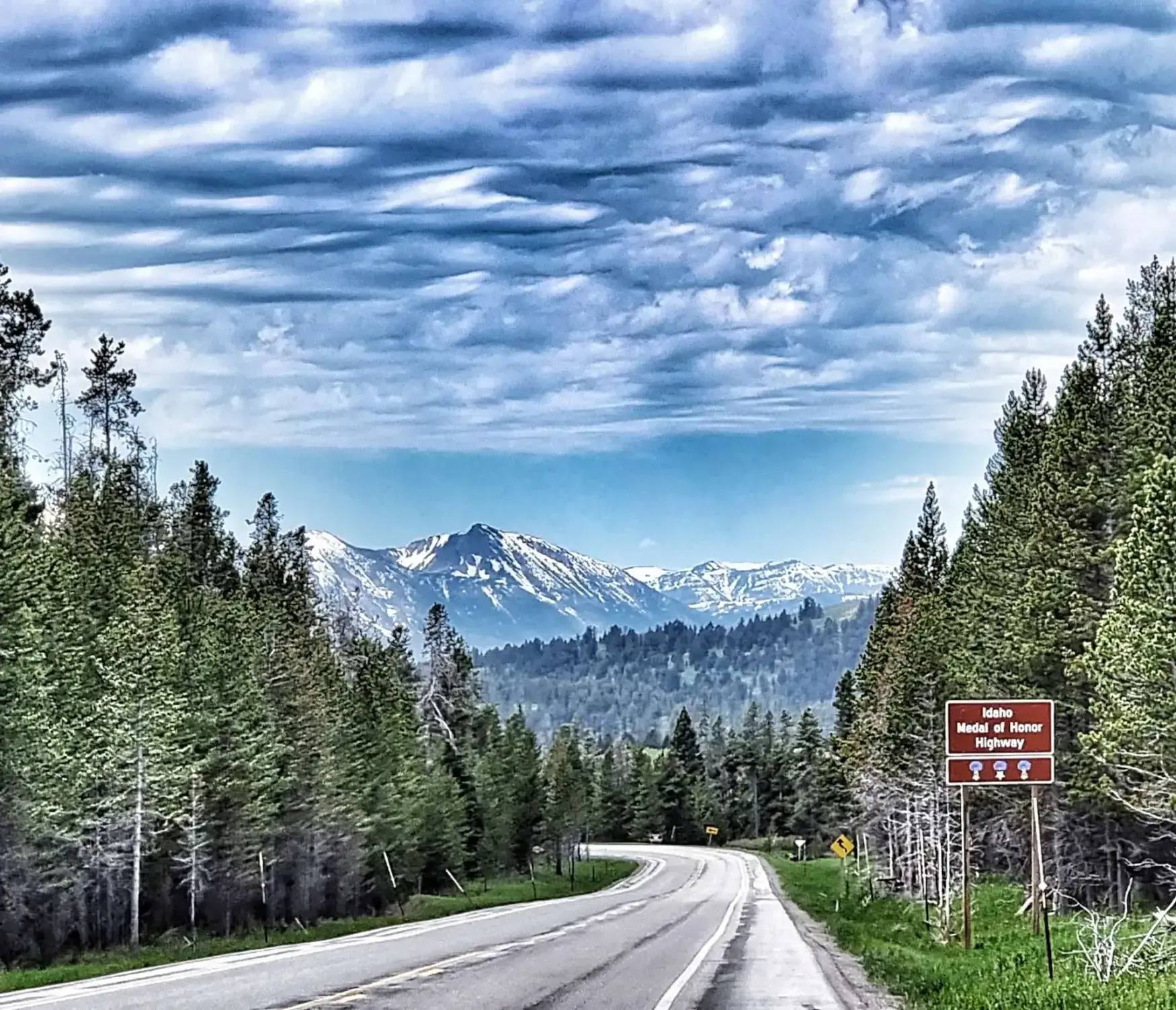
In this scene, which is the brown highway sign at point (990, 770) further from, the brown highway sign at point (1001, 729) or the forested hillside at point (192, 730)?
the forested hillside at point (192, 730)

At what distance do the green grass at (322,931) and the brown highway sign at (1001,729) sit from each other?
14.5 meters

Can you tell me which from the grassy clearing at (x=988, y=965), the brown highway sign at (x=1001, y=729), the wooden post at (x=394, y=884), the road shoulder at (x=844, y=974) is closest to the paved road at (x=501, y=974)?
the road shoulder at (x=844, y=974)

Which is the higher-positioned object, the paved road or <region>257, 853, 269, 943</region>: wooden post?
the paved road

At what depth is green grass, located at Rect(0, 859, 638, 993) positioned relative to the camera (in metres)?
25.5

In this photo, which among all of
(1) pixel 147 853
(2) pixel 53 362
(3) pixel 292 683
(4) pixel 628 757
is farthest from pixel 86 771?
(4) pixel 628 757

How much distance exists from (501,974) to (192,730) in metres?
29.6

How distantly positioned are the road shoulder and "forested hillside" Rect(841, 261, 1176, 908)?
3.88 metres

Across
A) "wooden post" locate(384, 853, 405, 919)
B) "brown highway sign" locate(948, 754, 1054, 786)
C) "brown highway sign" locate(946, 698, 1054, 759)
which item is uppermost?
"brown highway sign" locate(946, 698, 1054, 759)

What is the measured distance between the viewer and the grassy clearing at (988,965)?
1627 cm

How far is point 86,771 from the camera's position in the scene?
40.0 m

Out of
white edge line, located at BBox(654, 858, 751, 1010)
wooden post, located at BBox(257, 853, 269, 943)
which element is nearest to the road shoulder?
white edge line, located at BBox(654, 858, 751, 1010)

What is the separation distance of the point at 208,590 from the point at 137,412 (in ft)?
46.8

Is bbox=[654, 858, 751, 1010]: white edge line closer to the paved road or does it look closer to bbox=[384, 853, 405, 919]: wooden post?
the paved road

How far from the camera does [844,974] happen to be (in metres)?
24.2
